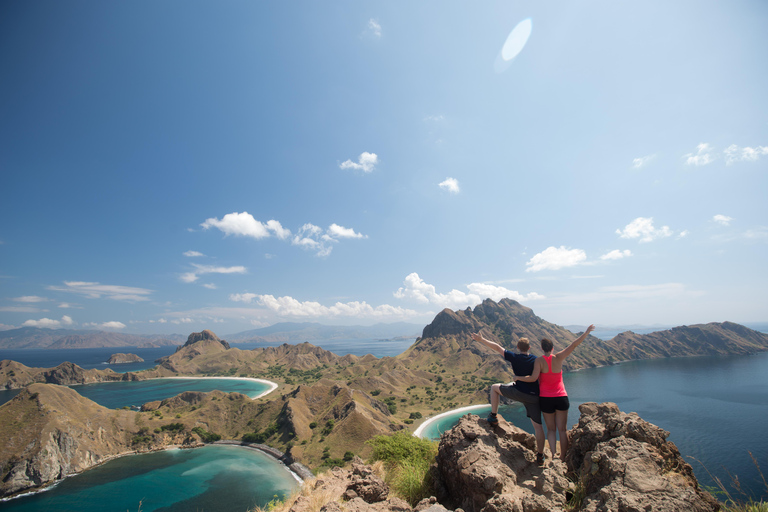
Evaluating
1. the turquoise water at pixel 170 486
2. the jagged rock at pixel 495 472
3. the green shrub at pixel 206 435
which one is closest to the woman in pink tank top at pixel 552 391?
the jagged rock at pixel 495 472

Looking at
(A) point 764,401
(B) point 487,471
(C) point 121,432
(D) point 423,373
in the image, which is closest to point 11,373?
(C) point 121,432

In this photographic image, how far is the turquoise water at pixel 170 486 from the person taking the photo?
48.2 metres

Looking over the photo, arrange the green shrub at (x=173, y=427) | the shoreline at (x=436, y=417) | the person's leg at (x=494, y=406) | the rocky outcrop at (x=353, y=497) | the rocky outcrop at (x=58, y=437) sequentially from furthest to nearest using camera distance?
the shoreline at (x=436, y=417)
the green shrub at (x=173, y=427)
the rocky outcrop at (x=58, y=437)
the person's leg at (x=494, y=406)
the rocky outcrop at (x=353, y=497)

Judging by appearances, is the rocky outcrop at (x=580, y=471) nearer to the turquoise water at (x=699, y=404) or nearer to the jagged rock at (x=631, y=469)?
the jagged rock at (x=631, y=469)

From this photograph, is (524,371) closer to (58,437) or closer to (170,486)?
(170,486)

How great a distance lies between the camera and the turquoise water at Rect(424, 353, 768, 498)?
5972cm

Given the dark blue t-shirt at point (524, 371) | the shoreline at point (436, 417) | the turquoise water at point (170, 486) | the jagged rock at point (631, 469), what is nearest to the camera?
the jagged rock at point (631, 469)

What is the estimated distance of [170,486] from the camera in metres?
54.5

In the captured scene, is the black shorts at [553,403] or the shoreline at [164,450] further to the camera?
the shoreline at [164,450]

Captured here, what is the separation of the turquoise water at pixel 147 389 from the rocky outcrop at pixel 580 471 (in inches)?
5721

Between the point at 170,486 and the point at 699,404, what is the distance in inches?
5830

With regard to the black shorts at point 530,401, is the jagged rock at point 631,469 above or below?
below

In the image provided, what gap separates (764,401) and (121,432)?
189 m

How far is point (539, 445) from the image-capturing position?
8.41m
